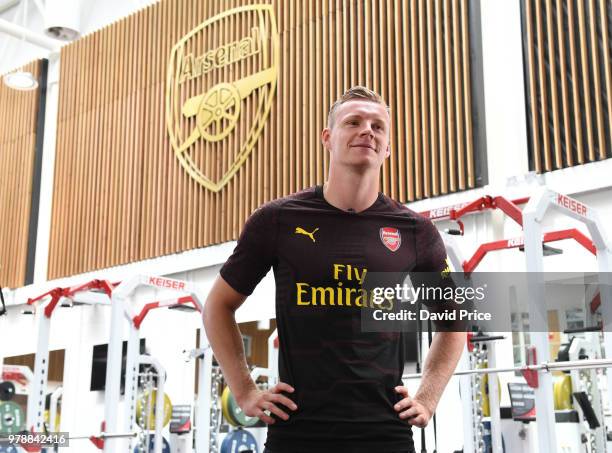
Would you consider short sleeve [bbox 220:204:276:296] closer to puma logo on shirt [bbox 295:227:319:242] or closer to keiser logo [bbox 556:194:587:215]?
puma logo on shirt [bbox 295:227:319:242]

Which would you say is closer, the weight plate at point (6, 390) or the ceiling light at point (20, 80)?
the weight plate at point (6, 390)

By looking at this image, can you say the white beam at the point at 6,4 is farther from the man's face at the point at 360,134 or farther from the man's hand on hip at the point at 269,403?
the man's hand on hip at the point at 269,403

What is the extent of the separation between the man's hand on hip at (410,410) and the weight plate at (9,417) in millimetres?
7955

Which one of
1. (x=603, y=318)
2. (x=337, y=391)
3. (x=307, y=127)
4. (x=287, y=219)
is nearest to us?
(x=337, y=391)

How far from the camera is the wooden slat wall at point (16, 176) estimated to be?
11406mm

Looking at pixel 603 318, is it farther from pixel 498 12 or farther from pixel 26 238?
pixel 26 238

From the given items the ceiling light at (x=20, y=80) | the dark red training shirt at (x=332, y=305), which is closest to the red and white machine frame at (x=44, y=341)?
the ceiling light at (x=20, y=80)

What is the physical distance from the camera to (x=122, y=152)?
1025 cm

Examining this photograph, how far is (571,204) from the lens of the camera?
4.44 metres

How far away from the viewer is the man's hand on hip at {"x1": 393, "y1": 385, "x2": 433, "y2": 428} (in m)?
1.54

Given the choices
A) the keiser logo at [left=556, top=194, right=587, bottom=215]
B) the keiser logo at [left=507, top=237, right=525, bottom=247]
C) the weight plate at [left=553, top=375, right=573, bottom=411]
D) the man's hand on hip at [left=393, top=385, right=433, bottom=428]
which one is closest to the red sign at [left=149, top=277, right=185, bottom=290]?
the keiser logo at [left=507, top=237, right=525, bottom=247]

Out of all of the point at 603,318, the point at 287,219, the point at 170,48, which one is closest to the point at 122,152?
the point at 170,48

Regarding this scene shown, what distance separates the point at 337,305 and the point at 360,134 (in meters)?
0.39

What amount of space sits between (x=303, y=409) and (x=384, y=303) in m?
0.28
